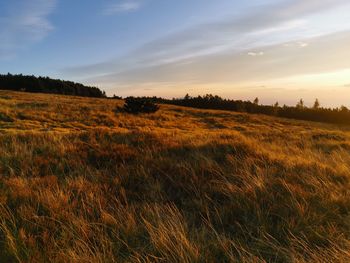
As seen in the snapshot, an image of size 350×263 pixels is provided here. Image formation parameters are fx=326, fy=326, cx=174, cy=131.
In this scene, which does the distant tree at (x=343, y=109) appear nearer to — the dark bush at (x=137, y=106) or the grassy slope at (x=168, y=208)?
the dark bush at (x=137, y=106)

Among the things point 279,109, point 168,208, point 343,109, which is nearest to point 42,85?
point 279,109

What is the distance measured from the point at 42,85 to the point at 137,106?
209 feet

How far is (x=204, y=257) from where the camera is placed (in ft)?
9.31

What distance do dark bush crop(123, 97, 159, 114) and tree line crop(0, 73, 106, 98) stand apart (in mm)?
57487

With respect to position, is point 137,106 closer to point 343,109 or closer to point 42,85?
point 343,109

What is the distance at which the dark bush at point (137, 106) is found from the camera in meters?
32.2

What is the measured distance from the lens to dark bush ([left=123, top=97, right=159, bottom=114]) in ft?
106

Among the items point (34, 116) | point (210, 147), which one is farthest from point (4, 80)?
point (210, 147)

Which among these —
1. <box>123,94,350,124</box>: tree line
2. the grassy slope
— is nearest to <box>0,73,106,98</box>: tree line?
<box>123,94,350,124</box>: tree line

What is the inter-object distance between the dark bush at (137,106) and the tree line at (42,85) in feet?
189

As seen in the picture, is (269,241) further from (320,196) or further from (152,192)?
(152,192)

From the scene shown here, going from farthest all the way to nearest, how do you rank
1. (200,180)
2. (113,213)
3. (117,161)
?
(117,161) → (200,180) → (113,213)

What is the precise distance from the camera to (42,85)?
285 ft

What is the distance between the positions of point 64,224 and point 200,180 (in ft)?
7.13
